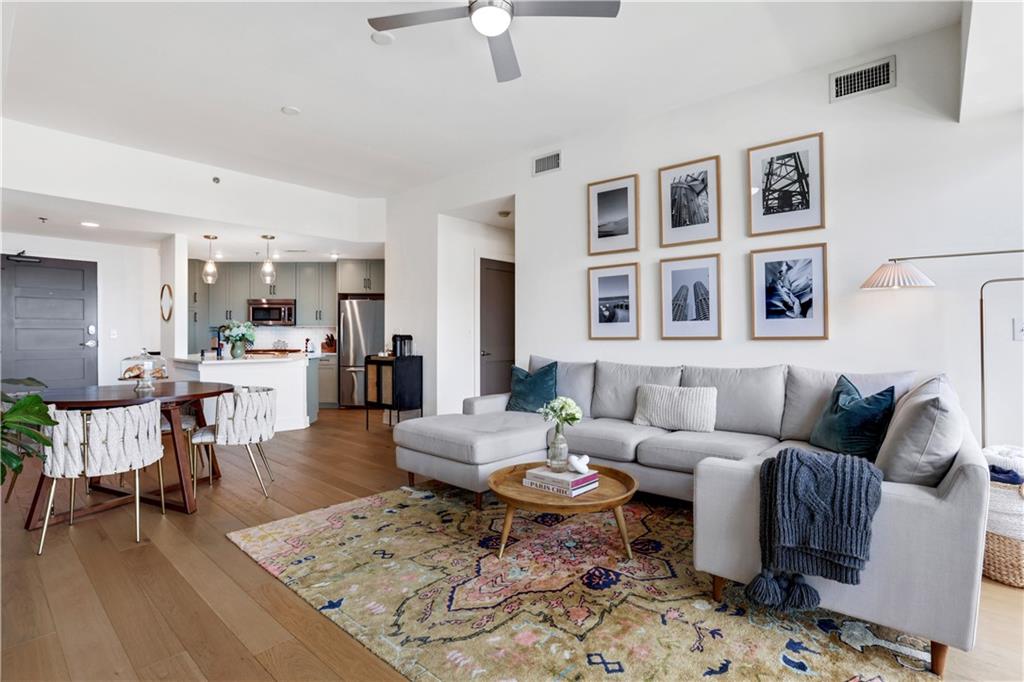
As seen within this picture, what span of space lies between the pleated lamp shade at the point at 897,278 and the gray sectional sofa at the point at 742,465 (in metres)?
0.52

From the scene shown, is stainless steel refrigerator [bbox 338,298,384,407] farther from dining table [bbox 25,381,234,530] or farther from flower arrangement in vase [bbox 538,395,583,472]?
flower arrangement in vase [bbox 538,395,583,472]

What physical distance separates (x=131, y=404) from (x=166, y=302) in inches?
166

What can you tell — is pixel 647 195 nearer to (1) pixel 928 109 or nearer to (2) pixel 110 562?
(1) pixel 928 109

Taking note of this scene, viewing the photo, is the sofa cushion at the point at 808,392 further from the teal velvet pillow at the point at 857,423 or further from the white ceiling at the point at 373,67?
the white ceiling at the point at 373,67

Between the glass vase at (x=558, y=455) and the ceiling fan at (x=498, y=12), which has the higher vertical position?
the ceiling fan at (x=498, y=12)

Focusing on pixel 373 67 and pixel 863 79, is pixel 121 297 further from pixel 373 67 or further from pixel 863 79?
pixel 863 79

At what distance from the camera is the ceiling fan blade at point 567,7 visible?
7.69ft

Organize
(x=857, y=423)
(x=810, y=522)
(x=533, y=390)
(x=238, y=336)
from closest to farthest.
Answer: (x=810, y=522) < (x=857, y=423) < (x=533, y=390) < (x=238, y=336)

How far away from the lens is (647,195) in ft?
14.1

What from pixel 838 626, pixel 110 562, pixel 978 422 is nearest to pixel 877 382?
pixel 978 422

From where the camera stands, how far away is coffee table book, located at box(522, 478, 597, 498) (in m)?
2.50

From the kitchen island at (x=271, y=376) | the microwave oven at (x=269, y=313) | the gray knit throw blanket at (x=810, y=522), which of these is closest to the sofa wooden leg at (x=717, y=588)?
the gray knit throw blanket at (x=810, y=522)

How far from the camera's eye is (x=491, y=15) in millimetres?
2445

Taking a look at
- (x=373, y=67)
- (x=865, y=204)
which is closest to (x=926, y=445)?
(x=865, y=204)
